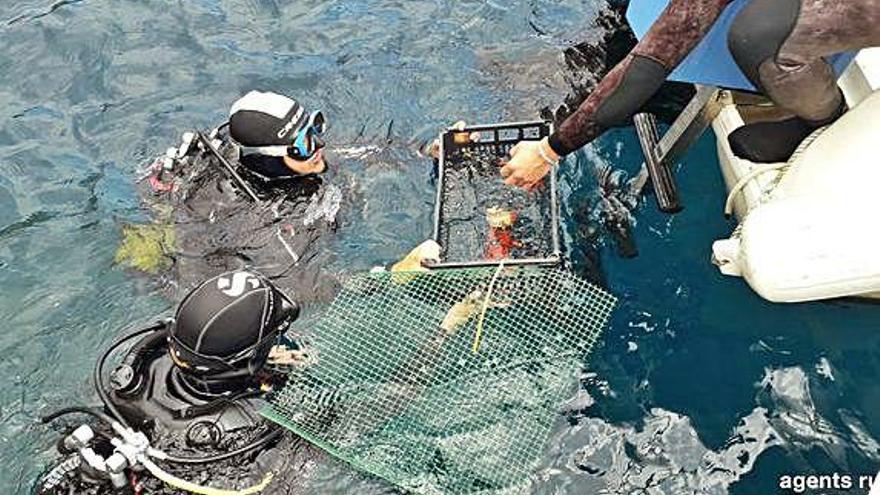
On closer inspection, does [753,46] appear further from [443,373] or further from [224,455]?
[224,455]

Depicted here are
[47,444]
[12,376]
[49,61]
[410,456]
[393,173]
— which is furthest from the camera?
[49,61]

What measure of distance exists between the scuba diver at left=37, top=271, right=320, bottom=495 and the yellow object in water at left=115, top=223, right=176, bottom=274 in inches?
37.9

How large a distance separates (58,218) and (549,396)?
3113mm

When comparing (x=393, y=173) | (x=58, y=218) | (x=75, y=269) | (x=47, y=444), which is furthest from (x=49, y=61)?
(x=47, y=444)

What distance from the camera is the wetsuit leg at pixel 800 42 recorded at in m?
3.81

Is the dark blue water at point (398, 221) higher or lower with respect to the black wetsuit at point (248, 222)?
lower

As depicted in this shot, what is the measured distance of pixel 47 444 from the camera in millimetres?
4027

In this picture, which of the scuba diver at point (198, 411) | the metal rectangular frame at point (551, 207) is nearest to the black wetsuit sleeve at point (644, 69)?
the metal rectangular frame at point (551, 207)

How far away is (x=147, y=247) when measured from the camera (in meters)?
4.78

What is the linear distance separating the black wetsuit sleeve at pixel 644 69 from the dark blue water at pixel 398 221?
1.12 m

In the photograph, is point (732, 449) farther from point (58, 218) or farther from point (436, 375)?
point (58, 218)

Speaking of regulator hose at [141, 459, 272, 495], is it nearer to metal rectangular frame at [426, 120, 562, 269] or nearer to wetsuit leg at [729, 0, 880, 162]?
metal rectangular frame at [426, 120, 562, 269]

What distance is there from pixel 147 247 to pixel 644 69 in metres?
2.65

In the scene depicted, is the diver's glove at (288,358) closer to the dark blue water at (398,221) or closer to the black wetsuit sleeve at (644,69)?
the dark blue water at (398,221)
